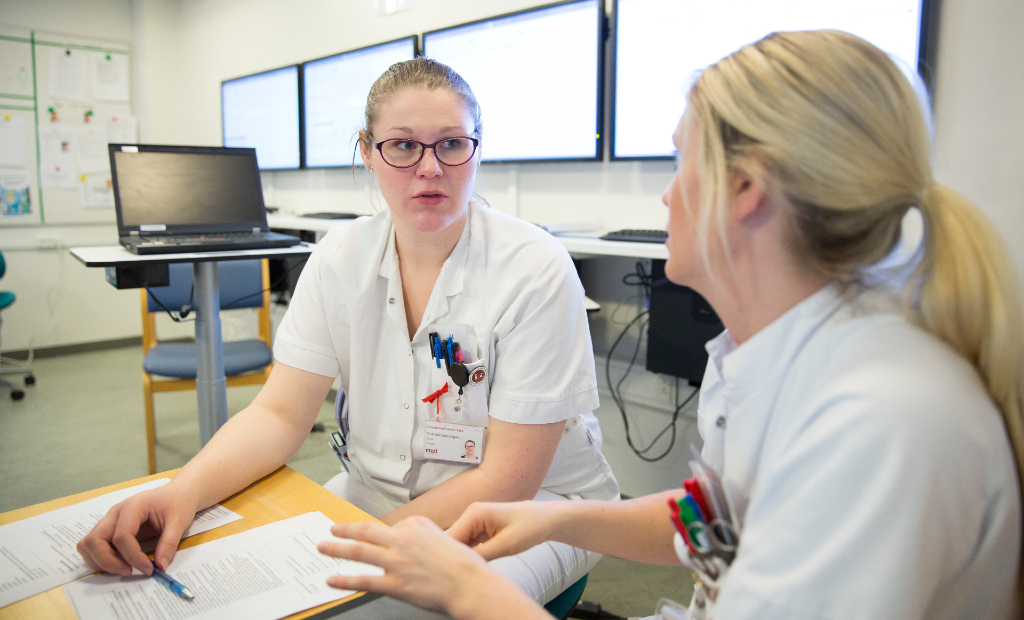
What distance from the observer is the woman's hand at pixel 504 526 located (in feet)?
2.34

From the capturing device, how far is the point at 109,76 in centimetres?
454

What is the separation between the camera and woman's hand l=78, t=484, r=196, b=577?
2.35 ft

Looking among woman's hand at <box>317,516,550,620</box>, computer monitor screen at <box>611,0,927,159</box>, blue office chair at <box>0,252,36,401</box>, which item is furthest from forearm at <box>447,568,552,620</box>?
blue office chair at <box>0,252,36,401</box>

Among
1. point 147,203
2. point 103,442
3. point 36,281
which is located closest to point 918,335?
point 147,203

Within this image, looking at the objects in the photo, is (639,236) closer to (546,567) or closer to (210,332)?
(546,567)

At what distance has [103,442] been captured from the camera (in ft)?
9.78

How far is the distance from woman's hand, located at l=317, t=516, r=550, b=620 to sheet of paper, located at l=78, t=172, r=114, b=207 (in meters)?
4.80

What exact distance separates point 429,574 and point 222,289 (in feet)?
7.69

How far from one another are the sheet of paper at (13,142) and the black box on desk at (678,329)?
4221 millimetres

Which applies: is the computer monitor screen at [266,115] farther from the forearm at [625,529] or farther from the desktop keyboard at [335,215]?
the forearm at [625,529]

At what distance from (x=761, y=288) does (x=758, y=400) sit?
107 mm

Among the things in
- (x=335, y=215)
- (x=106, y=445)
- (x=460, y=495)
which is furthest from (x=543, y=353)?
(x=106, y=445)

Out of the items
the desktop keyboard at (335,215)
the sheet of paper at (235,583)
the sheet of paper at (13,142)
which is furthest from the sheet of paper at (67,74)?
the sheet of paper at (235,583)

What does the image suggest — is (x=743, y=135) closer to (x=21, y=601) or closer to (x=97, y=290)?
(x=21, y=601)
